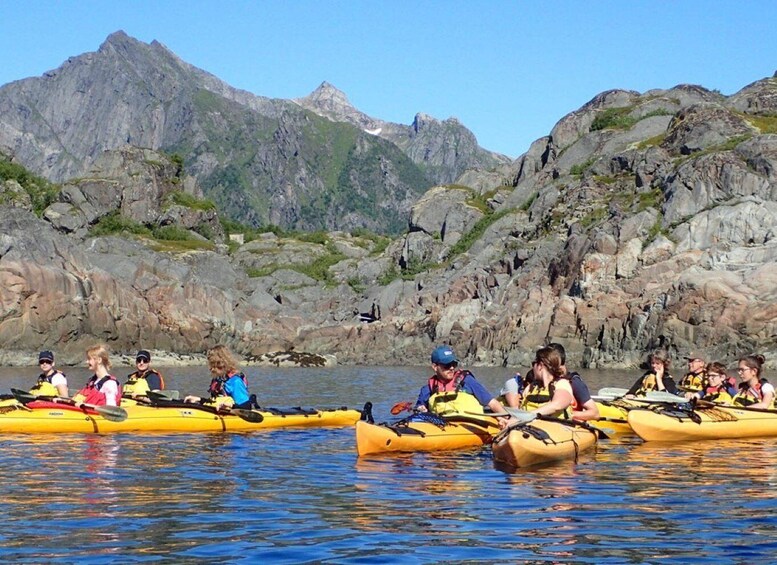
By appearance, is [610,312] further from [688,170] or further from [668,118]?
[668,118]

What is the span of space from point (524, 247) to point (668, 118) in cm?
3109

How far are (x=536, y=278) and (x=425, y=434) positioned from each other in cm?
6756

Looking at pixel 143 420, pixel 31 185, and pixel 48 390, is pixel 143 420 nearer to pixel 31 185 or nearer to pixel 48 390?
pixel 48 390

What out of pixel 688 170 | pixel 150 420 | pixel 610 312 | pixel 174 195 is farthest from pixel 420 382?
pixel 174 195

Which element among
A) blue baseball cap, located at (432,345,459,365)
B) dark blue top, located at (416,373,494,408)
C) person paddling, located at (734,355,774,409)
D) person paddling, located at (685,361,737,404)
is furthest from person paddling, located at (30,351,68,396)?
person paddling, located at (734,355,774,409)

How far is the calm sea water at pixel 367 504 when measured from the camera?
10391mm

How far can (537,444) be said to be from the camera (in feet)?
55.1

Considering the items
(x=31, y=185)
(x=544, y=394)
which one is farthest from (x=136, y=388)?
(x=31, y=185)

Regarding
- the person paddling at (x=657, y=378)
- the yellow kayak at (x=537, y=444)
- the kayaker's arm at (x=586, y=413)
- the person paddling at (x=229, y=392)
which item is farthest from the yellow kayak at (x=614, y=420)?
the person paddling at (x=229, y=392)

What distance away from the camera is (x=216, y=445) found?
822 inches

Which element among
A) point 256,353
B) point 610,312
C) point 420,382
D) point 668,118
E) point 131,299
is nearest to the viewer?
point 420,382

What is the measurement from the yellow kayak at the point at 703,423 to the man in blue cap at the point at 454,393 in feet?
15.2

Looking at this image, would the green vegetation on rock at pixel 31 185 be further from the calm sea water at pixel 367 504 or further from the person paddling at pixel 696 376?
the calm sea water at pixel 367 504

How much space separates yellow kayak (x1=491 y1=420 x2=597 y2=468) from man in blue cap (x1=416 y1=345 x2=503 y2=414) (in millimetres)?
1242
